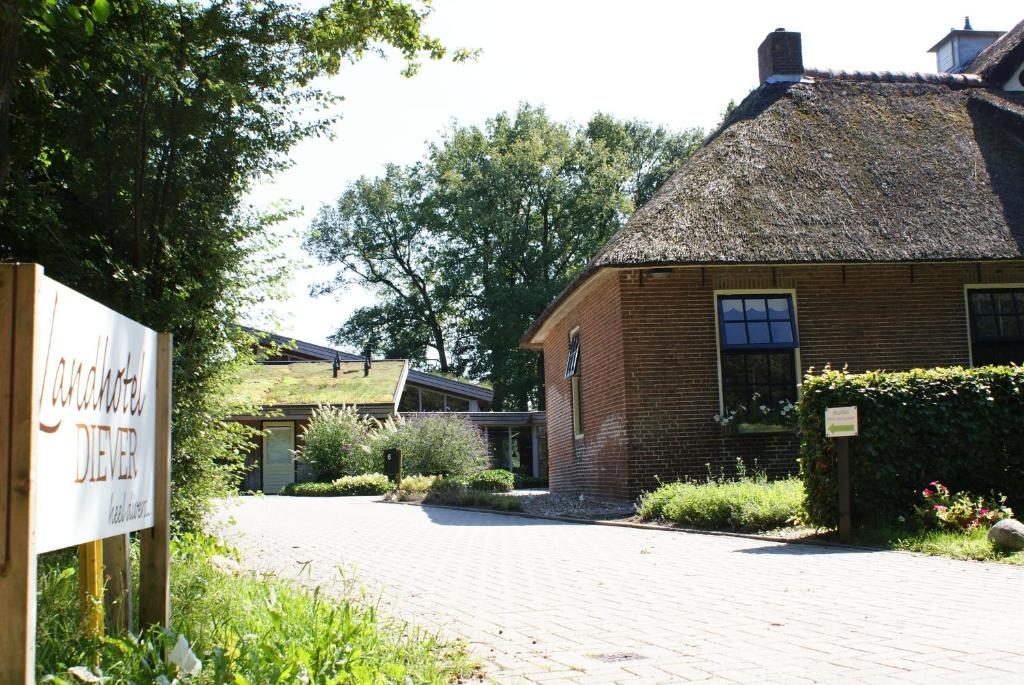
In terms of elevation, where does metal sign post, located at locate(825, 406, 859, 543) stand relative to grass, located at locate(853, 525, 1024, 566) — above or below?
above

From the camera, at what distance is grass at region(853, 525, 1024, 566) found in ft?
25.6

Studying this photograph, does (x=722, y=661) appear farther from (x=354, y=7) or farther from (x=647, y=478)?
(x=647, y=478)

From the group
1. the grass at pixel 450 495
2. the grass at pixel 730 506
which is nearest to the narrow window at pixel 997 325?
the grass at pixel 730 506

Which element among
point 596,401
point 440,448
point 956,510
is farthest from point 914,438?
point 440,448

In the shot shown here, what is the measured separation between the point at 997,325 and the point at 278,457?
25158mm

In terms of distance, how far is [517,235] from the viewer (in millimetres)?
46125

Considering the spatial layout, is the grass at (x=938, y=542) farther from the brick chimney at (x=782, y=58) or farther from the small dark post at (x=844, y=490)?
the brick chimney at (x=782, y=58)

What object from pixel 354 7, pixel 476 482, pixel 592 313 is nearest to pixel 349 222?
pixel 476 482

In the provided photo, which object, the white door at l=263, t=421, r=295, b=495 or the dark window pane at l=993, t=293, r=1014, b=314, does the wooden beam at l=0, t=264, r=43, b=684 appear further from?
the white door at l=263, t=421, r=295, b=495

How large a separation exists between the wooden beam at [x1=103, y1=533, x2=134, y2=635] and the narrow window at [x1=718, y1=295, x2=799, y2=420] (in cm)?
1141

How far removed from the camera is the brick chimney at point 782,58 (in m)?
18.4

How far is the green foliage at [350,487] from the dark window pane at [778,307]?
14217 millimetres

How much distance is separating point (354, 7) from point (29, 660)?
7.35 m

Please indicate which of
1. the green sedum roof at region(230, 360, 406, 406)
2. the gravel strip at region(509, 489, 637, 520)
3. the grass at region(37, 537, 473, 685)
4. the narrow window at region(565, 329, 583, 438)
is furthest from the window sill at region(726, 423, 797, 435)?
the green sedum roof at region(230, 360, 406, 406)
